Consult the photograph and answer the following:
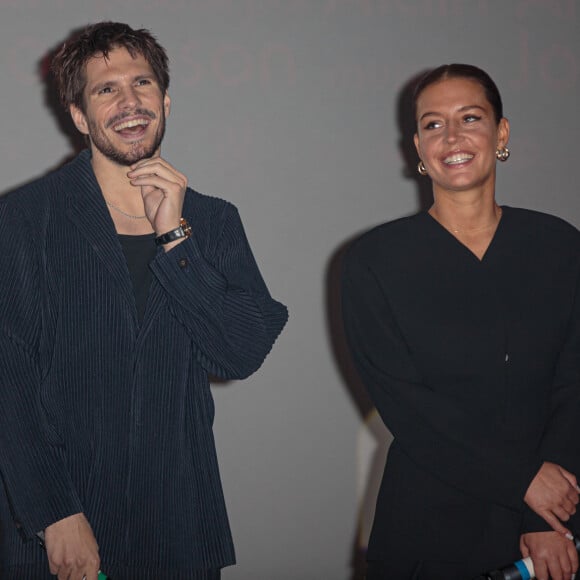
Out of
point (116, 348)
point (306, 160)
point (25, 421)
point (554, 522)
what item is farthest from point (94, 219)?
point (306, 160)

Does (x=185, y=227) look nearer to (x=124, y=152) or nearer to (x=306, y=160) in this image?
(x=124, y=152)

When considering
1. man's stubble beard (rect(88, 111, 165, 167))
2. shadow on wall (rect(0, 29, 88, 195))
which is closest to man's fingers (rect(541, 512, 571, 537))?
man's stubble beard (rect(88, 111, 165, 167))

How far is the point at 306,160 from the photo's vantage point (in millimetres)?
2771

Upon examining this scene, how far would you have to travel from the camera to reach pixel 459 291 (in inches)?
67.1

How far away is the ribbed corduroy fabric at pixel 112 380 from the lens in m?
1.62

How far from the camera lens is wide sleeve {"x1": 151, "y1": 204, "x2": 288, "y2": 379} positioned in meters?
1.64

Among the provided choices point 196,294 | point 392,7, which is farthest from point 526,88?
point 196,294

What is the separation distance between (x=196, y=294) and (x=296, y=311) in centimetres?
117

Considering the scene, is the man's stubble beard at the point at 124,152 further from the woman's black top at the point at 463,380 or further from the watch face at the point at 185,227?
the woman's black top at the point at 463,380

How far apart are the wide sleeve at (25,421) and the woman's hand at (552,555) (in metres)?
0.85

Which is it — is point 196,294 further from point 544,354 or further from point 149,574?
point 544,354

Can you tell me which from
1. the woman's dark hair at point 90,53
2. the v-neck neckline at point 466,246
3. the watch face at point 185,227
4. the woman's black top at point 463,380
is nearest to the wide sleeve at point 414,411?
the woman's black top at point 463,380

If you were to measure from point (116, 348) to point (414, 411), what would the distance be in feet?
1.94

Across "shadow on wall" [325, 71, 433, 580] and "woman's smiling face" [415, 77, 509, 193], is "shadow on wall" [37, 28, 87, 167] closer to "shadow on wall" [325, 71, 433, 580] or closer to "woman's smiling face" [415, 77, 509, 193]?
"shadow on wall" [325, 71, 433, 580]
